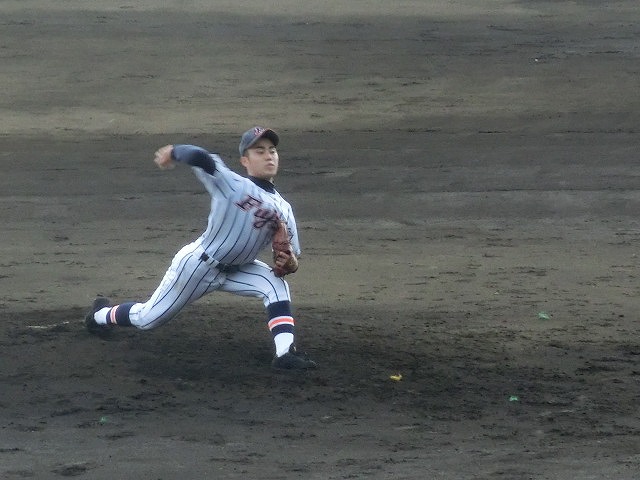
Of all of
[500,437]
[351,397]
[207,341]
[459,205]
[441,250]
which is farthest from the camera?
[459,205]

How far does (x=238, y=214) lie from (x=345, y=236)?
395cm

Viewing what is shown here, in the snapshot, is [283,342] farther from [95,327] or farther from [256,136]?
[95,327]

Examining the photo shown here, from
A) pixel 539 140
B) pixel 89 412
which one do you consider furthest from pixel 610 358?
pixel 539 140

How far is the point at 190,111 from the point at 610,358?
755 centimetres

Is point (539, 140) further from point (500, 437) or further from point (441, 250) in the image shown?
point (500, 437)

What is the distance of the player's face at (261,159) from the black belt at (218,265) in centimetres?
51

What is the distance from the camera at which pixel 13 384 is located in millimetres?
6480

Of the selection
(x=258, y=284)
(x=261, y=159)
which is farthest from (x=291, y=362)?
(x=261, y=159)

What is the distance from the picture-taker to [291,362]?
6559mm

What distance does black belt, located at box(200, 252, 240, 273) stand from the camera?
6.52m

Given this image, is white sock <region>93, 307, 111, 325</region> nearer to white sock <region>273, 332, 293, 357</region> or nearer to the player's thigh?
the player's thigh

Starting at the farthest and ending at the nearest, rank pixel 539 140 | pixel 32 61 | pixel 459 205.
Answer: pixel 32 61 < pixel 539 140 < pixel 459 205

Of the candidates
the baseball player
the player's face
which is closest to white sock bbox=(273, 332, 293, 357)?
the baseball player

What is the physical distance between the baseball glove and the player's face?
32cm
